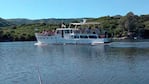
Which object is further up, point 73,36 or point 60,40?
point 73,36

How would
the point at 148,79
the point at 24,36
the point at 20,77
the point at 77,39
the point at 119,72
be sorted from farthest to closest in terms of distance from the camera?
the point at 24,36 → the point at 77,39 → the point at 119,72 → the point at 20,77 → the point at 148,79

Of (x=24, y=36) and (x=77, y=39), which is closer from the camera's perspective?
(x=77, y=39)

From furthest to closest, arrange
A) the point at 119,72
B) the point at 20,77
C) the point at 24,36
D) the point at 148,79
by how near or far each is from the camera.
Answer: the point at 24,36, the point at 119,72, the point at 20,77, the point at 148,79

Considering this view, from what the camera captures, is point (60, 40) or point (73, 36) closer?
point (73, 36)

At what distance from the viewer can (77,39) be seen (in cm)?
11144

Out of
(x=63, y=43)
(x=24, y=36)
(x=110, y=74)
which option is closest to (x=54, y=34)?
(x=63, y=43)

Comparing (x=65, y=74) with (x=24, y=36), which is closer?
(x=65, y=74)

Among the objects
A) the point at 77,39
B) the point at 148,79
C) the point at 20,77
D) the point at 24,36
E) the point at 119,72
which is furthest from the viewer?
the point at 24,36

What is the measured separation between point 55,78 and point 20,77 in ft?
12.0

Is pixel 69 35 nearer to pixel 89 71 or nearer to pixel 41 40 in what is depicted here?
pixel 41 40

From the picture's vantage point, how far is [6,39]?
179 m

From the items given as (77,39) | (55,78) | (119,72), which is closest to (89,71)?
(119,72)

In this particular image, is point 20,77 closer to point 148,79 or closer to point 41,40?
point 148,79

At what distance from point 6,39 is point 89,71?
14257 cm
